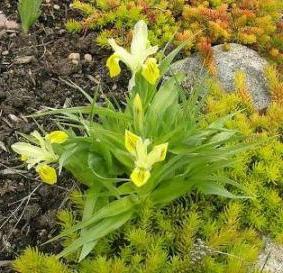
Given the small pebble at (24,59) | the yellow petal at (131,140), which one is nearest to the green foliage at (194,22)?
the small pebble at (24,59)

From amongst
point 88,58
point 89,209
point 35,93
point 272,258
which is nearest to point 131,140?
point 89,209

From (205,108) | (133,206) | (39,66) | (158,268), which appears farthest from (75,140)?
(39,66)

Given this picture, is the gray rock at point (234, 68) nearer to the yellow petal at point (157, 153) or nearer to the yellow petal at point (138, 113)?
the yellow petal at point (138, 113)

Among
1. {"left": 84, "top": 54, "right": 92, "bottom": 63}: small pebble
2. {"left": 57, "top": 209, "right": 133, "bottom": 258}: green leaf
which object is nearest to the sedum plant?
{"left": 57, "top": 209, "right": 133, "bottom": 258}: green leaf

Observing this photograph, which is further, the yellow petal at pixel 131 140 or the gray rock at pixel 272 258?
the gray rock at pixel 272 258

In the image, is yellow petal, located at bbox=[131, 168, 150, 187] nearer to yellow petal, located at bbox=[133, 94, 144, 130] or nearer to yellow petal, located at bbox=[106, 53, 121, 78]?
yellow petal, located at bbox=[133, 94, 144, 130]

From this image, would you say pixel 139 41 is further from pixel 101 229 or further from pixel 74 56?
pixel 74 56
